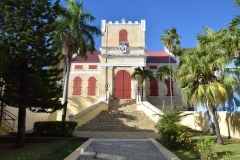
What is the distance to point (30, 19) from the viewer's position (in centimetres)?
987

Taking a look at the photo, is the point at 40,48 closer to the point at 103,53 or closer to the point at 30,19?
the point at 30,19

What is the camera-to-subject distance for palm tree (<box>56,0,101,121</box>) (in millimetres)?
14016

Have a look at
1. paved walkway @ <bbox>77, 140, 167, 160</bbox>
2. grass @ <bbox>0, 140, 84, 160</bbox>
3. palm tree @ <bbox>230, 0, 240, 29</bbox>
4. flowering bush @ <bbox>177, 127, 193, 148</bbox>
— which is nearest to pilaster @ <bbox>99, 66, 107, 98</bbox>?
paved walkway @ <bbox>77, 140, 167, 160</bbox>

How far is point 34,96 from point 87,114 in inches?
275

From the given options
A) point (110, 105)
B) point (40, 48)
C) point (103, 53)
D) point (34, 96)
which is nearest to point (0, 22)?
point (40, 48)

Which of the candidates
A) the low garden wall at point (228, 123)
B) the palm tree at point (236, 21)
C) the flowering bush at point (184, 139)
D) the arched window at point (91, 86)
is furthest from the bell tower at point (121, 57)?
the palm tree at point (236, 21)

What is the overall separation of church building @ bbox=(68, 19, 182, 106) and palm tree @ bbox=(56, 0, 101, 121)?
8.16m

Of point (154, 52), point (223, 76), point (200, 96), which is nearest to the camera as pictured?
point (200, 96)

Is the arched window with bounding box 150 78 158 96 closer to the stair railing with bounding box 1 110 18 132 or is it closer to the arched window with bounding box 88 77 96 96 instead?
the arched window with bounding box 88 77 96 96

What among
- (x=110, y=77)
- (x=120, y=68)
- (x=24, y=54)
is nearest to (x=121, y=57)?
(x=120, y=68)

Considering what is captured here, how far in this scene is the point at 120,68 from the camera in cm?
2378

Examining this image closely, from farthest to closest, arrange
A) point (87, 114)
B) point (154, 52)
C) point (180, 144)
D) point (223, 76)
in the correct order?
point (154, 52), point (87, 114), point (223, 76), point (180, 144)

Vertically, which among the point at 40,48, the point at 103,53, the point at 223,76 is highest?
the point at 103,53

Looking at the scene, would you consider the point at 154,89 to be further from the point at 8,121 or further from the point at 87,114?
the point at 8,121
